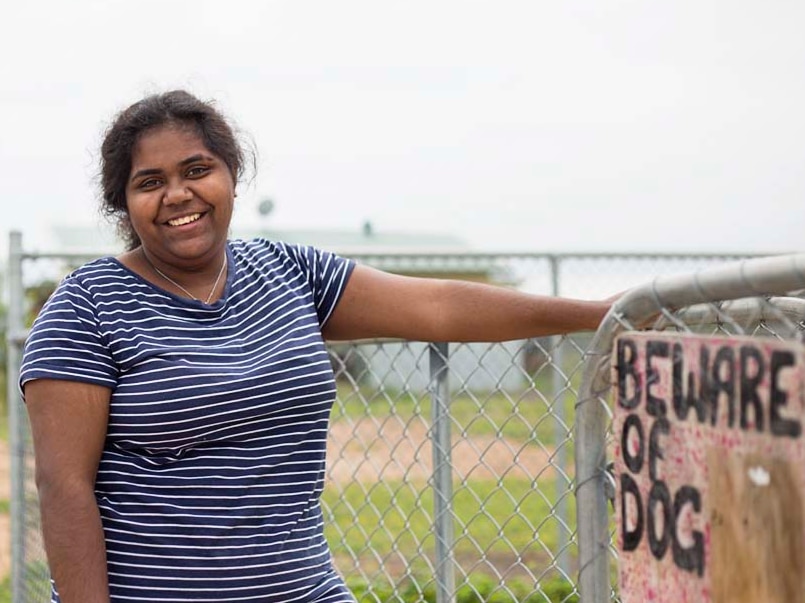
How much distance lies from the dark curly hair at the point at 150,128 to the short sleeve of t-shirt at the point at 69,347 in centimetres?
34

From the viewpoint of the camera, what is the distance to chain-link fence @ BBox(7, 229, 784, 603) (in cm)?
301

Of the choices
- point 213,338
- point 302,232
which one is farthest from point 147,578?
point 302,232

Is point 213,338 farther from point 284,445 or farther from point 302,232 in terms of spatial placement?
point 302,232

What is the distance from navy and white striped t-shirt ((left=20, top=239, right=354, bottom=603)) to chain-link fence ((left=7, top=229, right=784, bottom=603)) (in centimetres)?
51

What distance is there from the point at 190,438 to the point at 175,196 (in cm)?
54

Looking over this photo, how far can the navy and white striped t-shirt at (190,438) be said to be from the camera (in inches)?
98.3

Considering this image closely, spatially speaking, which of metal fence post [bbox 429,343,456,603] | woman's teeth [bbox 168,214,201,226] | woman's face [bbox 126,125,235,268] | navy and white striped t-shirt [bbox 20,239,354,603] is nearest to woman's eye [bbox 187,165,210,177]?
woman's face [bbox 126,125,235,268]

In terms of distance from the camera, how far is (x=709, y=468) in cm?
152

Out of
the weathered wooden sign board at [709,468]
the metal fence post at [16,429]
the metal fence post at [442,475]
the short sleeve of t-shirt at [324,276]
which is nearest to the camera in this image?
the weathered wooden sign board at [709,468]

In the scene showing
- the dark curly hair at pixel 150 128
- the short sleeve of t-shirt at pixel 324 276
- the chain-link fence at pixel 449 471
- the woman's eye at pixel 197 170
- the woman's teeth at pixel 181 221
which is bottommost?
the chain-link fence at pixel 449 471

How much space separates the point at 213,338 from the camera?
2.61 meters

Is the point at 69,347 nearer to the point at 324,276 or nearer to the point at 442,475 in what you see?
the point at 324,276

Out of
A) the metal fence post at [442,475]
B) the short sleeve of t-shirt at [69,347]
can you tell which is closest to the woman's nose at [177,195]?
the short sleeve of t-shirt at [69,347]

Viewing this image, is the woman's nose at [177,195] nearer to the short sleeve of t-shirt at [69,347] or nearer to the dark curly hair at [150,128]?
the dark curly hair at [150,128]
